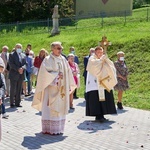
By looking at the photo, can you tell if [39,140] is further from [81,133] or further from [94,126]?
[94,126]

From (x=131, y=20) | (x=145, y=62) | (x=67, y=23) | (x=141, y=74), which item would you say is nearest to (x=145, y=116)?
(x=141, y=74)

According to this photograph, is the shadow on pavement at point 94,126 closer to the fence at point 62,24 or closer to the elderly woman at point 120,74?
the elderly woman at point 120,74

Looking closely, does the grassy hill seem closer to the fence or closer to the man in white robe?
the fence

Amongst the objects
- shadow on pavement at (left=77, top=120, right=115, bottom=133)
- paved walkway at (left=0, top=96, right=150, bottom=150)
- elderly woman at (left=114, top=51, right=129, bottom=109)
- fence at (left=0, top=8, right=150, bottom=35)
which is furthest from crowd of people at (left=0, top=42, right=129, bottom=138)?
fence at (left=0, top=8, right=150, bottom=35)

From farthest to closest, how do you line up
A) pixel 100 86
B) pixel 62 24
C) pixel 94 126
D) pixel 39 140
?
1. pixel 62 24
2. pixel 100 86
3. pixel 94 126
4. pixel 39 140

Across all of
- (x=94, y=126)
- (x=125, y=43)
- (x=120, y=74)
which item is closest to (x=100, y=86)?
(x=94, y=126)

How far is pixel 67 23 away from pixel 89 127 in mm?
23111

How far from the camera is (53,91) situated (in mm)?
8797

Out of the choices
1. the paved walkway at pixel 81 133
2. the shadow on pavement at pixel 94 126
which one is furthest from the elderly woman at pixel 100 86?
the paved walkway at pixel 81 133

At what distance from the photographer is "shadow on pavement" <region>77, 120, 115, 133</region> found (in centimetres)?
926

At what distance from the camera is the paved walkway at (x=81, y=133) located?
25.5ft

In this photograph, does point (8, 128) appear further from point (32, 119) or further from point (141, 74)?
point (141, 74)

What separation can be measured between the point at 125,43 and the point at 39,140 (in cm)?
1299

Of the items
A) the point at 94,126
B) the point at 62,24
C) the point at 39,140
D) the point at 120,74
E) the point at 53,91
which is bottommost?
the point at 94,126
